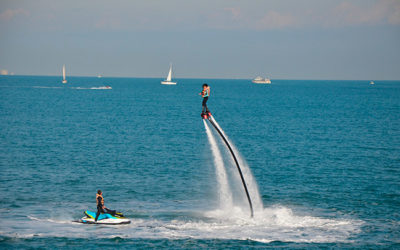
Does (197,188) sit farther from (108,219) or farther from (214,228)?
(108,219)

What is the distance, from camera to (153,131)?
12688 centimetres

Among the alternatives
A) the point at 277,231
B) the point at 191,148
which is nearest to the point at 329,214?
the point at 277,231

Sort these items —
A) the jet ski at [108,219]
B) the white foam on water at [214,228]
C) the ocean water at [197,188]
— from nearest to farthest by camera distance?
the white foam on water at [214,228] → the ocean water at [197,188] → the jet ski at [108,219]

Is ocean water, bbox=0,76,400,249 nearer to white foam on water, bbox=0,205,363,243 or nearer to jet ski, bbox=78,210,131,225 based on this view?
white foam on water, bbox=0,205,363,243

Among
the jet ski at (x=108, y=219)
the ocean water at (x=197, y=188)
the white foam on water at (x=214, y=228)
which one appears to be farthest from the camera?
the jet ski at (x=108, y=219)

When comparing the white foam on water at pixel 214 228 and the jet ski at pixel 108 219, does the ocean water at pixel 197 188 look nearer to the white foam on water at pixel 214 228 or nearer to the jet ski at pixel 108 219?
the white foam on water at pixel 214 228

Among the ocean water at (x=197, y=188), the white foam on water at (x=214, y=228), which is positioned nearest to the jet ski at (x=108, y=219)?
the white foam on water at (x=214, y=228)

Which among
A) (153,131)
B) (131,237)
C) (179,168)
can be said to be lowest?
(131,237)

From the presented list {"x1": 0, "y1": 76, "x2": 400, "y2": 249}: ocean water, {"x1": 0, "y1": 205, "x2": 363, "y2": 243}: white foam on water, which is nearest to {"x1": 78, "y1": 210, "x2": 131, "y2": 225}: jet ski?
{"x1": 0, "y1": 205, "x2": 363, "y2": 243}: white foam on water

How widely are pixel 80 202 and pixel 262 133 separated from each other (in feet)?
243

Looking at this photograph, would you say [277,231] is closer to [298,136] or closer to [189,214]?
[189,214]

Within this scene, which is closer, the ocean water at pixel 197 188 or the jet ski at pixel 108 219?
the ocean water at pixel 197 188

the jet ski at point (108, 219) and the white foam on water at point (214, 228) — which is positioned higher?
the jet ski at point (108, 219)

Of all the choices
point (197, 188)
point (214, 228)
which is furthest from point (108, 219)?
point (197, 188)
